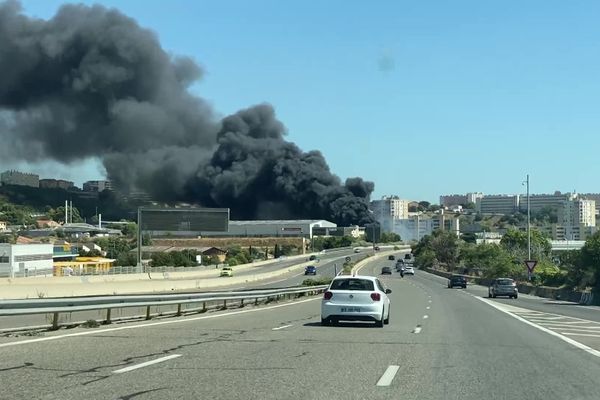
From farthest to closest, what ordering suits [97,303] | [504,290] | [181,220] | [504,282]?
[181,220] < [504,282] < [504,290] < [97,303]

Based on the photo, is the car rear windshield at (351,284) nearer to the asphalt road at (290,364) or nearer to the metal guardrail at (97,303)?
the asphalt road at (290,364)

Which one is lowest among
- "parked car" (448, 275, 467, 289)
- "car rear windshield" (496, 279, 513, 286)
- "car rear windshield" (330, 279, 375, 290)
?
"parked car" (448, 275, 467, 289)

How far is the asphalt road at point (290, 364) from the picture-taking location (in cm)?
891

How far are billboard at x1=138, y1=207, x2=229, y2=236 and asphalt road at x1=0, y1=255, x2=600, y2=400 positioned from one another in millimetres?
61849

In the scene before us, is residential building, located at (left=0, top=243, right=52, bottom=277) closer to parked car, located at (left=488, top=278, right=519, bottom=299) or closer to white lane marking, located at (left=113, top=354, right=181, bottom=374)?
parked car, located at (left=488, top=278, right=519, bottom=299)

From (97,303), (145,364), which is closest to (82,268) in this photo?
(97,303)

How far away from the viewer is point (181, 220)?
81.1 m

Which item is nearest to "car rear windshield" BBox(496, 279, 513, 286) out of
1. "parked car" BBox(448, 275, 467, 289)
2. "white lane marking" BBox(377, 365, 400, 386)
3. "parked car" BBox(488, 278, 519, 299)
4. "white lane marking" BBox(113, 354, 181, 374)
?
"parked car" BBox(488, 278, 519, 299)

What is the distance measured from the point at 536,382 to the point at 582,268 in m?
39.0

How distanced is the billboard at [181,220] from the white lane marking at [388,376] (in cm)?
6686

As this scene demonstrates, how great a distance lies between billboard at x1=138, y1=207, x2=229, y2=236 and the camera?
79562 millimetres

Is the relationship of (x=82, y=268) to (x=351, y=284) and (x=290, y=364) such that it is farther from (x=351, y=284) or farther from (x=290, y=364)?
(x=290, y=364)

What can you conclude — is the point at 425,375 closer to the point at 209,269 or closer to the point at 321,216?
the point at 209,269

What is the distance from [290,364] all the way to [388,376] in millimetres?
1652
